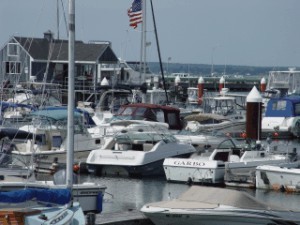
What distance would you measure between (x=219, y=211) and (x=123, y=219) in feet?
7.46

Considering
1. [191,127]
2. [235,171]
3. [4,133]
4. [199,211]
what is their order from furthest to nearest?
1. [191,127]
2. [4,133]
3. [235,171]
4. [199,211]

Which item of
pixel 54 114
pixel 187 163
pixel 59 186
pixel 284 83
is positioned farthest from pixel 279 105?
pixel 59 186

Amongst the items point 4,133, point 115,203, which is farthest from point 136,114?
point 115,203

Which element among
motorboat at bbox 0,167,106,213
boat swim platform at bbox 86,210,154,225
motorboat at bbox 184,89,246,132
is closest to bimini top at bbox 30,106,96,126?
motorboat at bbox 184,89,246,132

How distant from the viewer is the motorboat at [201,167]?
104 feet

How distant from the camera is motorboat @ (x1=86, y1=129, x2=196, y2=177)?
33906 mm

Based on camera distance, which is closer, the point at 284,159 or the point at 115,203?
the point at 115,203

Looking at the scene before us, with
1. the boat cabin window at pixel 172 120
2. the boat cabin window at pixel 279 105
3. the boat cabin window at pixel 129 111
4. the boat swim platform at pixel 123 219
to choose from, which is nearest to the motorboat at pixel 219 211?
the boat swim platform at pixel 123 219

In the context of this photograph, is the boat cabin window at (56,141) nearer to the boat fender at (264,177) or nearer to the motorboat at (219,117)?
the boat fender at (264,177)

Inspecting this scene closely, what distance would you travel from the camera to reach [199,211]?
20.9 metres

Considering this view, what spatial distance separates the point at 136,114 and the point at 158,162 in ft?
26.9

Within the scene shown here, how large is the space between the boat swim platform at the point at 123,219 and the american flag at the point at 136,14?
34620 mm

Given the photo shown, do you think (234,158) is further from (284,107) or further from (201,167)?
(284,107)

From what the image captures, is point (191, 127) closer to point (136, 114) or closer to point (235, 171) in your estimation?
point (136, 114)
